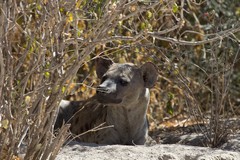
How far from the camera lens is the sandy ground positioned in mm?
6160

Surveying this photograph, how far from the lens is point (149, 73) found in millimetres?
7578

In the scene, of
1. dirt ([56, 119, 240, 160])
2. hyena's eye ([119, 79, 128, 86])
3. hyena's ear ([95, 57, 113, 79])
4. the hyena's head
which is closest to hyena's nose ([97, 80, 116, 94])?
the hyena's head

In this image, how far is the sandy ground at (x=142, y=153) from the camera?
6160 mm

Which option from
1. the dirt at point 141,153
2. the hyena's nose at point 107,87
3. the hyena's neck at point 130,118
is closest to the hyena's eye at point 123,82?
the hyena's nose at point 107,87

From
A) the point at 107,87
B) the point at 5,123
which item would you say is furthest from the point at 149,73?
the point at 5,123

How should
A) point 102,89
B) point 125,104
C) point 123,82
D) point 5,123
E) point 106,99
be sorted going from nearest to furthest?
point 5,123, point 102,89, point 106,99, point 123,82, point 125,104

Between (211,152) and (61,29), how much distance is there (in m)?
2.10

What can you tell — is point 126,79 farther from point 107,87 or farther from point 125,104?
point 107,87

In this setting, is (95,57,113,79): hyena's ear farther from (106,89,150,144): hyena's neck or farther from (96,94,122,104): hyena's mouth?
(96,94,122,104): hyena's mouth

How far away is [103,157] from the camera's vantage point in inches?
242

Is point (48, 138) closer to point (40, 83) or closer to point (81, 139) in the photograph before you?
point (40, 83)

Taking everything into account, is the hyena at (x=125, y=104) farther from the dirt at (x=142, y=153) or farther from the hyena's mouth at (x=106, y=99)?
the dirt at (x=142, y=153)

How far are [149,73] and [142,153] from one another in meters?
1.49

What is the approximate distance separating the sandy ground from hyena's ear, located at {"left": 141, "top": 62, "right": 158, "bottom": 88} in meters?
1.12
